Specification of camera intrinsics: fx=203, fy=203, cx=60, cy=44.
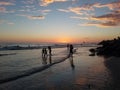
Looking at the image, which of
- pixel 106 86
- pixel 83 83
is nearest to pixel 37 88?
pixel 83 83

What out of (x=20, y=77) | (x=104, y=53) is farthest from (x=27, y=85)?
(x=104, y=53)

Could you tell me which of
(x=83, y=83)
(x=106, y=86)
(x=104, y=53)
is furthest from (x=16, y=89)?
(x=104, y=53)

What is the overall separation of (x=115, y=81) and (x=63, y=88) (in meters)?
4.20

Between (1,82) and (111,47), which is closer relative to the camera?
(1,82)

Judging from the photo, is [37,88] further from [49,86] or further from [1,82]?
[1,82]

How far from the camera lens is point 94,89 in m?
13.4

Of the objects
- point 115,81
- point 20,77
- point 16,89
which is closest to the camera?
point 16,89

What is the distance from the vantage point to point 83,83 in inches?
606

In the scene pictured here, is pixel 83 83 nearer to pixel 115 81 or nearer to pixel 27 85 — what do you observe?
pixel 115 81

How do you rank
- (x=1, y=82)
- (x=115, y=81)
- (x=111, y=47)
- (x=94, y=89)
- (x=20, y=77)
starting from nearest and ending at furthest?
(x=94, y=89), (x=115, y=81), (x=1, y=82), (x=20, y=77), (x=111, y=47)

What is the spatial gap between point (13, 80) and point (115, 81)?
28.9 feet

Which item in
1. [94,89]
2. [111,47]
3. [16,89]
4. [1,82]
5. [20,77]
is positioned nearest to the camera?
[94,89]

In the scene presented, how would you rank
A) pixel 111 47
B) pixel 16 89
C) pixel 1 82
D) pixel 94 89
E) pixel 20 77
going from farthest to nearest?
1. pixel 111 47
2. pixel 20 77
3. pixel 1 82
4. pixel 16 89
5. pixel 94 89

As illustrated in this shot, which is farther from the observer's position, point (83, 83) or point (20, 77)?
point (20, 77)
